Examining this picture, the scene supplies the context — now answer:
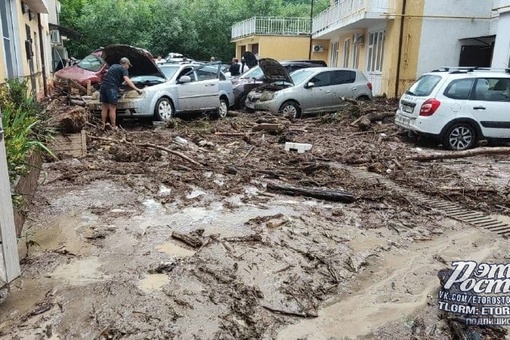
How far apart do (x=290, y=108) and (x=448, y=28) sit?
26.4 ft

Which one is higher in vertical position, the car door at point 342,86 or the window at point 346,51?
the window at point 346,51

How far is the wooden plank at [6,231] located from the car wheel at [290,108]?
11055mm

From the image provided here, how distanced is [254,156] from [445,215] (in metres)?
4.02

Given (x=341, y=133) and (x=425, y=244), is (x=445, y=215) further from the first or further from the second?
(x=341, y=133)

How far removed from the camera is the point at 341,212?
5.77m

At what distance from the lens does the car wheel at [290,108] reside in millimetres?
14012

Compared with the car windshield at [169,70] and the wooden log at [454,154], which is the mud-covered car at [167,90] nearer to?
the car windshield at [169,70]

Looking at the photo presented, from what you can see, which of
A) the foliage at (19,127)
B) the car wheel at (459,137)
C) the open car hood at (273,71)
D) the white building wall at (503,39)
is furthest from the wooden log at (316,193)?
the white building wall at (503,39)

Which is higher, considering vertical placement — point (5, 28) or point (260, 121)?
point (5, 28)

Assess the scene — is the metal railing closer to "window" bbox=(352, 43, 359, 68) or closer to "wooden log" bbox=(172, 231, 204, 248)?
"window" bbox=(352, 43, 359, 68)

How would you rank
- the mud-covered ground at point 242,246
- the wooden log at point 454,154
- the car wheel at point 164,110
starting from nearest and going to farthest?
the mud-covered ground at point 242,246, the wooden log at point 454,154, the car wheel at point 164,110

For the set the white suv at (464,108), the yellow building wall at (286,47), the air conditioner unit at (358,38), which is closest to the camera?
the white suv at (464,108)

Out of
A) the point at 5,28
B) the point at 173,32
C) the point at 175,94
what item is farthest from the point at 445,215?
the point at 173,32

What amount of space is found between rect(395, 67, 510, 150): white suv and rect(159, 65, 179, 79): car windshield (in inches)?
264
